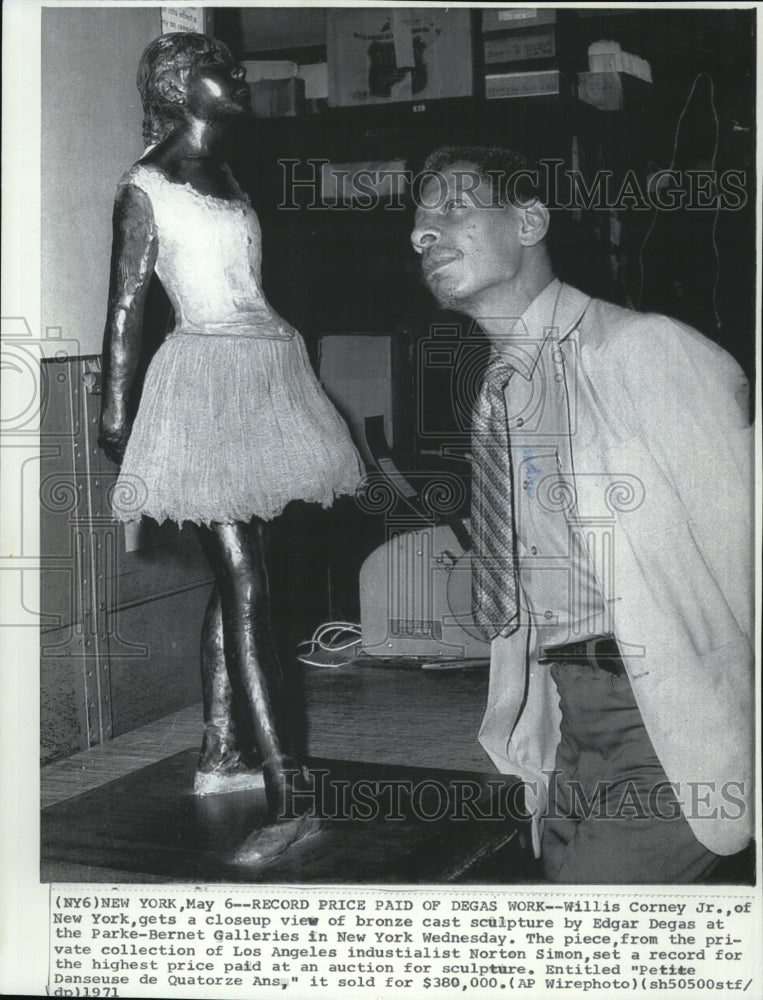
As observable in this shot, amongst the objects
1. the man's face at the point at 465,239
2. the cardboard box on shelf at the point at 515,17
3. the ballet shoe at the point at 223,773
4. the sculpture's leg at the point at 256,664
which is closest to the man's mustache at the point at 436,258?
the man's face at the point at 465,239

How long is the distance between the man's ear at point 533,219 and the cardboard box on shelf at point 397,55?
0.24 meters

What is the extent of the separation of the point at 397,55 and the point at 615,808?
1.23 meters

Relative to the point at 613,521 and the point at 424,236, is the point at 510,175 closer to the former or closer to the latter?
the point at 424,236

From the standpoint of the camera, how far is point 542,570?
2279mm

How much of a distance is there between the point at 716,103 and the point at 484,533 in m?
0.75

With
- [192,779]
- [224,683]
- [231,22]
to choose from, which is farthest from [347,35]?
[192,779]

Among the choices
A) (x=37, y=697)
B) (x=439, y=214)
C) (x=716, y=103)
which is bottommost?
(x=37, y=697)

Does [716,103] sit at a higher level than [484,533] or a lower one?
higher

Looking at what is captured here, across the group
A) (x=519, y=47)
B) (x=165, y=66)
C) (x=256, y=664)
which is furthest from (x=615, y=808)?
(x=165, y=66)

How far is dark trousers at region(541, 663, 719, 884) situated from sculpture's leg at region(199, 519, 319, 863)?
1.34 feet

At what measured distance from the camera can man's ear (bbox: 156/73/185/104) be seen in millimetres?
2238

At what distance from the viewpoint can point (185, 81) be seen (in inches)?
88.1

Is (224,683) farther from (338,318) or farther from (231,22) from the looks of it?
(231,22)

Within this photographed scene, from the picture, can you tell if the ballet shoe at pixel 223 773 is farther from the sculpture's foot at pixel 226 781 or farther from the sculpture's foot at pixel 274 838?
the sculpture's foot at pixel 274 838
